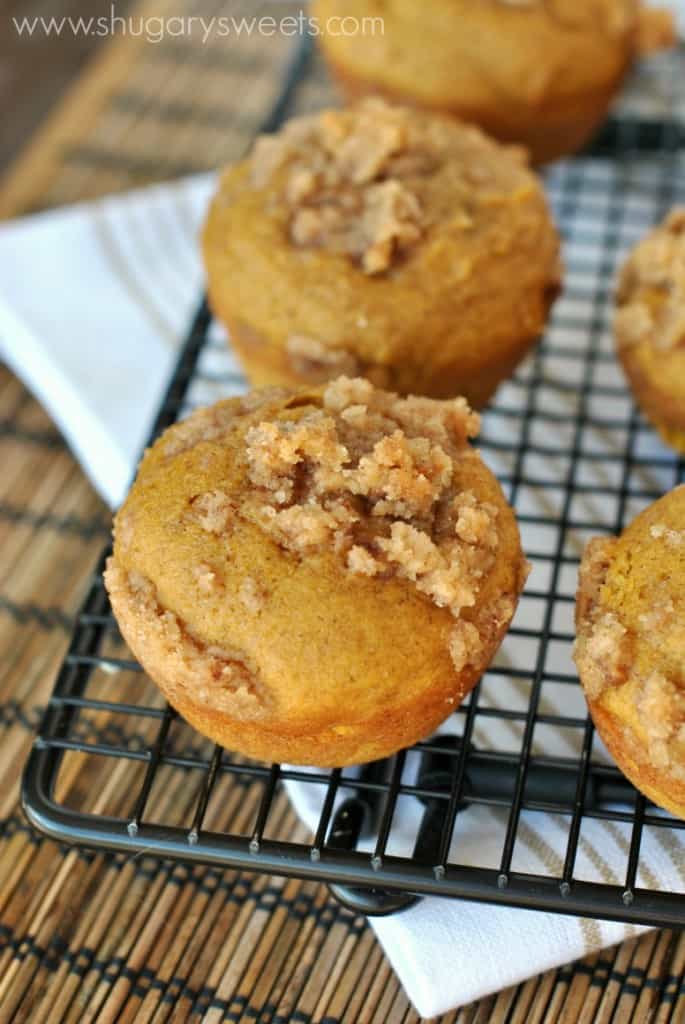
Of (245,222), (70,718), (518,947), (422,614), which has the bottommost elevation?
(518,947)

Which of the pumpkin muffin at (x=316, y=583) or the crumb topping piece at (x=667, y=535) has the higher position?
the pumpkin muffin at (x=316, y=583)

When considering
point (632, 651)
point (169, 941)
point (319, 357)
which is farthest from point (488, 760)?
point (319, 357)

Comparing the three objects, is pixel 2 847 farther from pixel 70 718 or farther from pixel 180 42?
pixel 180 42

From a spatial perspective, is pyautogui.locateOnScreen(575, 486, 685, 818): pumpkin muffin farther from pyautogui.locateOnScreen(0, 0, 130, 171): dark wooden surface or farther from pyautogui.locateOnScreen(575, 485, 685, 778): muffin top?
pyautogui.locateOnScreen(0, 0, 130, 171): dark wooden surface

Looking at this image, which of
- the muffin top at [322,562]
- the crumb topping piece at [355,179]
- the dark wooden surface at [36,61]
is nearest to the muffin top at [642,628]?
the muffin top at [322,562]

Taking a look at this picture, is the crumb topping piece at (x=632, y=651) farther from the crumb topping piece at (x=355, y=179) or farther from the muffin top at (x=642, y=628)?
the crumb topping piece at (x=355, y=179)

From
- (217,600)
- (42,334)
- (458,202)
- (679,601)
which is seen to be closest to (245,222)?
(458,202)
